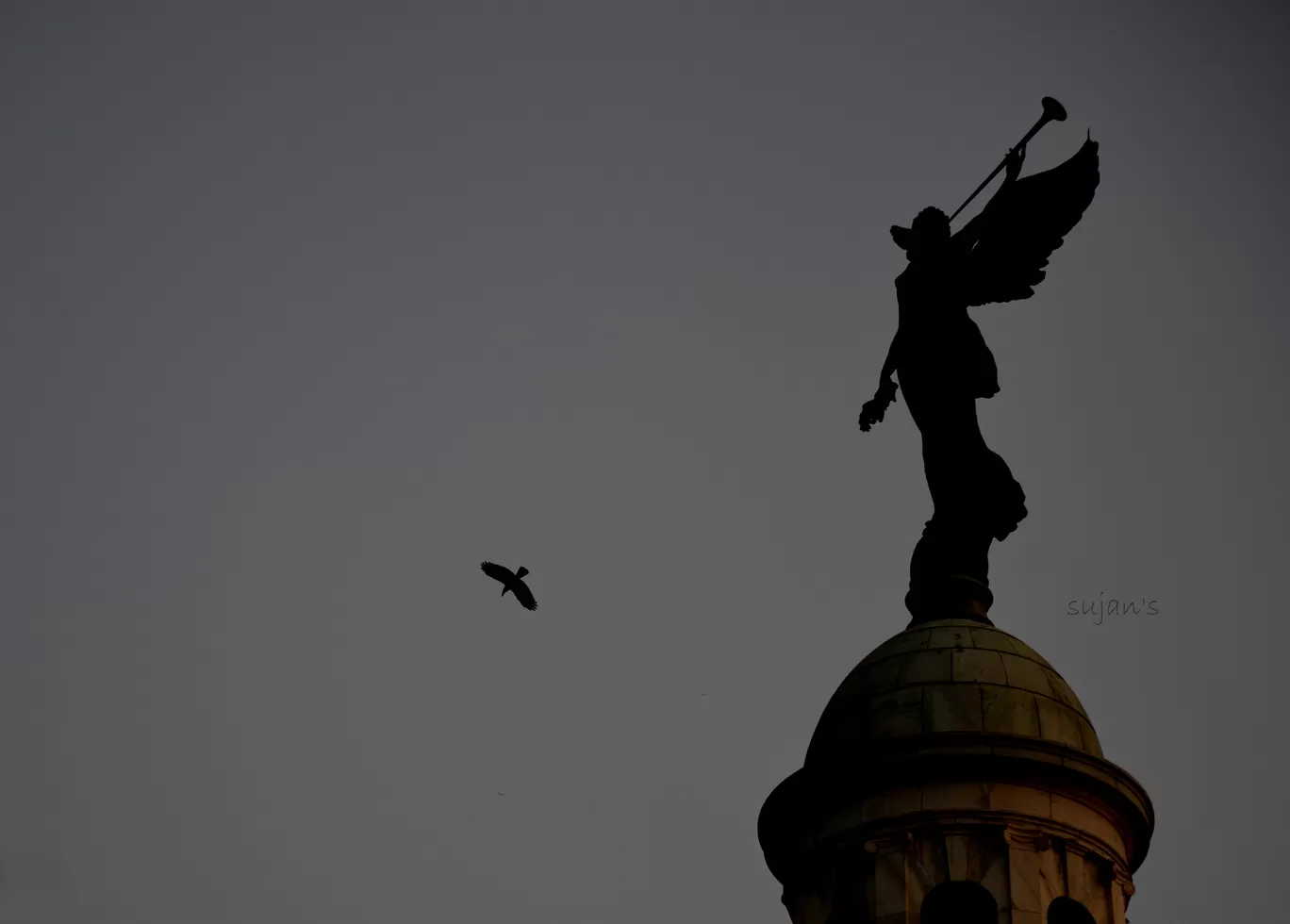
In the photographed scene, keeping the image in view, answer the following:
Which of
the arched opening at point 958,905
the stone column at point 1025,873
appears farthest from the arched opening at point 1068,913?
the arched opening at point 958,905

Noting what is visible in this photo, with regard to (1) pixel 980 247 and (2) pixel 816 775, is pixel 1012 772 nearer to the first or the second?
(2) pixel 816 775

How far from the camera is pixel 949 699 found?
21.1 m

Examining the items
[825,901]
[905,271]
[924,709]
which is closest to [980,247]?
[905,271]

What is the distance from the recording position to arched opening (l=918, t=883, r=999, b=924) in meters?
19.8

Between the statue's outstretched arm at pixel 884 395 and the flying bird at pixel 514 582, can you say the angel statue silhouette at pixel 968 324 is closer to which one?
the statue's outstretched arm at pixel 884 395

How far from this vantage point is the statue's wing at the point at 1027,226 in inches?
988

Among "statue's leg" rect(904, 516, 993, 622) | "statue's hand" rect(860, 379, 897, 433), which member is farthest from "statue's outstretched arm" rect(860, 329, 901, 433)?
"statue's leg" rect(904, 516, 993, 622)

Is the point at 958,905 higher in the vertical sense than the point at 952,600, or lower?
lower

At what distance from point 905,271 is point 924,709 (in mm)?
6695

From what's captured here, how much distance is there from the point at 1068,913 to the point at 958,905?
116 centimetres

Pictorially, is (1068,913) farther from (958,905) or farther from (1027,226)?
(1027,226)

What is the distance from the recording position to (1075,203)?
2520 cm

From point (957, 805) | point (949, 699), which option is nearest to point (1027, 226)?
point (949, 699)

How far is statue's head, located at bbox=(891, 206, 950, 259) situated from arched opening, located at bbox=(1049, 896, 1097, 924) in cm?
895
